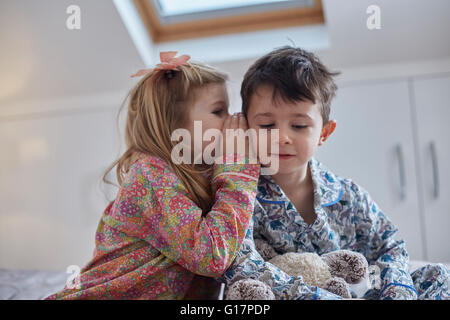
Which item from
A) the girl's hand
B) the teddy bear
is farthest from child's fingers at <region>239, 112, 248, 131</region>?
the teddy bear

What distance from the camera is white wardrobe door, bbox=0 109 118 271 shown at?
2232mm

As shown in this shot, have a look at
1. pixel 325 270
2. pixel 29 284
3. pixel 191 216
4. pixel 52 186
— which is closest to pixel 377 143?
pixel 325 270

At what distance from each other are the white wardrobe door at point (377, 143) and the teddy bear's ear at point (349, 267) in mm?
968

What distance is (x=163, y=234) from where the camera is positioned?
3.31 ft

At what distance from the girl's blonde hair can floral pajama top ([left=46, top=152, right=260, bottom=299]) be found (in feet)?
0.13

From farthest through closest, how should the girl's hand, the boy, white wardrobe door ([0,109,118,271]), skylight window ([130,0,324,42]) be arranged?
white wardrobe door ([0,109,118,271]) → skylight window ([130,0,324,42]) → the girl's hand → the boy

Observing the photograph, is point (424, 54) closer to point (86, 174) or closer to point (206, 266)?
point (206, 266)

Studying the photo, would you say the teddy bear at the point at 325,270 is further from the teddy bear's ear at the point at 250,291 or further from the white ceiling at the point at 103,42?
the white ceiling at the point at 103,42

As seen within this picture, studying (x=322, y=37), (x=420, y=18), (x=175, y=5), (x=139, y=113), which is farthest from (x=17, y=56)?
(x=420, y=18)

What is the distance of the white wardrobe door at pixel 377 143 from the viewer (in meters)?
1.88

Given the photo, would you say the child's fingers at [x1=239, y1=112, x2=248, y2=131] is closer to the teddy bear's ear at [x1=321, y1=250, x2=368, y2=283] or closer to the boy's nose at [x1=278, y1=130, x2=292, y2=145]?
the boy's nose at [x1=278, y1=130, x2=292, y2=145]

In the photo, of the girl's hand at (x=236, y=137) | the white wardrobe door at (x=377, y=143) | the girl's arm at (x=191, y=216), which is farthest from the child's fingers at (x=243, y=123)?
the white wardrobe door at (x=377, y=143)

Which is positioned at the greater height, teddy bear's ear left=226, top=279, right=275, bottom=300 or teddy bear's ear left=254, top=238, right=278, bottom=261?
teddy bear's ear left=254, top=238, right=278, bottom=261

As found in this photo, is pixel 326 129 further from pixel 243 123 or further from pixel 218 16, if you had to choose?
pixel 218 16
